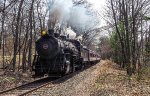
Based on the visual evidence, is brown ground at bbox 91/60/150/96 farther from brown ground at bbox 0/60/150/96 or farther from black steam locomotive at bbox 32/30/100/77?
black steam locomotive at bbox 32/30/100/77

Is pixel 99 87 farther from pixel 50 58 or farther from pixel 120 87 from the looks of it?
pixel 50 58

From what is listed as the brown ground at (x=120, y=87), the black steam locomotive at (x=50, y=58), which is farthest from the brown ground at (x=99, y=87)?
the black steam locomotive at (x=50, y=58)

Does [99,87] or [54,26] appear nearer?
[99,87]

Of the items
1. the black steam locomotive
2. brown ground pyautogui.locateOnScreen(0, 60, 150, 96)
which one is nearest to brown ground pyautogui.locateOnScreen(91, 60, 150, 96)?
brown ground pyautogui.locateOnScreen(0, 60, 150, 96)

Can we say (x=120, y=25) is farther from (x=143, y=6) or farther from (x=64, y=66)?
(x=64, y=66)

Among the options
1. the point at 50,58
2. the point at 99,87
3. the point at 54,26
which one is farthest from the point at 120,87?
the point at 54,26

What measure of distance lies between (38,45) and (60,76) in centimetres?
285

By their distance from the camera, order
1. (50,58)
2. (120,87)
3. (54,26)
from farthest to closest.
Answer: (54,26), (50,58), (120,87)

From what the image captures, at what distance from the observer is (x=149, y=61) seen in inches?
1081

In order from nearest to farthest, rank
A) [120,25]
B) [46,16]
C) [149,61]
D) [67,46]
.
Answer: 1. [67,46]
2. [149,61]
3. [120,25]
4. [46,16]

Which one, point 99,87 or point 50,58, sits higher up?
point 50,58

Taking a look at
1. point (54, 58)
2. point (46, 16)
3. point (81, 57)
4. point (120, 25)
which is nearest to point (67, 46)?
point (54, 58)

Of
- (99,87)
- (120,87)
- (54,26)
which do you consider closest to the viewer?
(99,87)

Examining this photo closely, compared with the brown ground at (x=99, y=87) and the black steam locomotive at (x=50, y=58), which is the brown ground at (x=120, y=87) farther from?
the black steam locomotive at (x=50, y=58)
